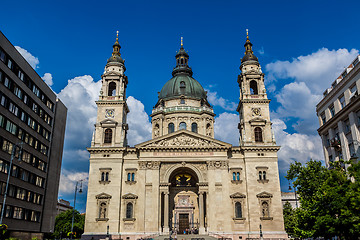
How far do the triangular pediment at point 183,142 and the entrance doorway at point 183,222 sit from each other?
37.0 feet

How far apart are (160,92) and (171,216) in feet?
90.2

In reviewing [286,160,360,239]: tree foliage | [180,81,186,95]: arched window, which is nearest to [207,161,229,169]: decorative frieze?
[286,160,360,239]: tree foliage

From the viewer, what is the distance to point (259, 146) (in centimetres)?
5216

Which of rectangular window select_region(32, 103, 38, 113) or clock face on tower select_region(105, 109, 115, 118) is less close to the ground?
clock face on tower select_region(105, 109, 115, 118)

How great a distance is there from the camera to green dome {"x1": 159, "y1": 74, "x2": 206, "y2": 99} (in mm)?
67375

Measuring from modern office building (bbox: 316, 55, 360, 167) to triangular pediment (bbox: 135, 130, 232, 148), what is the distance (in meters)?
14.3

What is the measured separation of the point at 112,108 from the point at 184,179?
1671 centimetres

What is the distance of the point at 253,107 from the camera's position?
183 ft

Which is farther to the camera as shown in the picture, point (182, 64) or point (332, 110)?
point (182, 64)

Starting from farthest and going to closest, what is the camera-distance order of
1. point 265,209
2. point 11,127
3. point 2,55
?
point 265,209
point 11,127
point 2,55

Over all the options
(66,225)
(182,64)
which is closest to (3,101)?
(182,64)

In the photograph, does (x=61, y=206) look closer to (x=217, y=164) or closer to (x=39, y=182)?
(x=39, y=182)

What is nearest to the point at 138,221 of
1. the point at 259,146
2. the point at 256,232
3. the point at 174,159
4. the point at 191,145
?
the point at 174,159

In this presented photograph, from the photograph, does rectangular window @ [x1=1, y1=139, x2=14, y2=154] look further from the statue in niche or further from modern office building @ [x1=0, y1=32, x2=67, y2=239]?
the statue in niche
